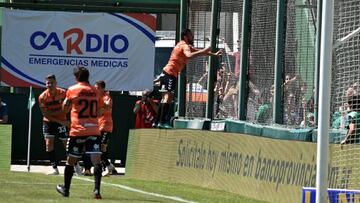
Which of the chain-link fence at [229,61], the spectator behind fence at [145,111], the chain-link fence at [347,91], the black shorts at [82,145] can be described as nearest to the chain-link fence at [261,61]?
the chain-link fence at [229,61]

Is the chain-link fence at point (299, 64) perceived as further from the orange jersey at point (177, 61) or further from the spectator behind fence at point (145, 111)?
the spectator behind fence at point (145, 111)

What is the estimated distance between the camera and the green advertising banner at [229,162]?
1488 cm

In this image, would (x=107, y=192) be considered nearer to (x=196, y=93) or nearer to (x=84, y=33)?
(x=196, y=93)

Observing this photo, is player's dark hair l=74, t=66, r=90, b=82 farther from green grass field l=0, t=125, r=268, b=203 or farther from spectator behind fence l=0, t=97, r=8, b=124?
spectator behind fence l=0, t=97, r=8, b=124

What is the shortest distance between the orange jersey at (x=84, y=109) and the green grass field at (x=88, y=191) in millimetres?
948

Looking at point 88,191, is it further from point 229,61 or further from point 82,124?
point 229,61

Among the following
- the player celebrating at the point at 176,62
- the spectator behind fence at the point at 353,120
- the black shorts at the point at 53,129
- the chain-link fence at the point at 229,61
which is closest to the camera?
the spectator behind fence at the point at 353,120

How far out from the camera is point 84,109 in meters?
15.1

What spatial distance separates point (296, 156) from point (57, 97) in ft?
26.1

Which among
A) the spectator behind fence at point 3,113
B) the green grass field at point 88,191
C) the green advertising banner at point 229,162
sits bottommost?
the green grass field at point 88,191

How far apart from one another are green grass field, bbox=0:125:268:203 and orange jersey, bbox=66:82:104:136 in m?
0.95

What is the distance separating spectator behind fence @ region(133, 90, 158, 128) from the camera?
79.8 feet

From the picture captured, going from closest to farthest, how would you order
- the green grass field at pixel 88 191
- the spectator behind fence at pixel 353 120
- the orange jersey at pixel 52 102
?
the spectator behind fence at pixel 353 120, the green grass field at pixel 88 191, the orange jersey at pixel 52 102

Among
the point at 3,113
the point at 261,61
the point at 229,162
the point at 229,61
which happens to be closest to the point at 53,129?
the point at 3,113
